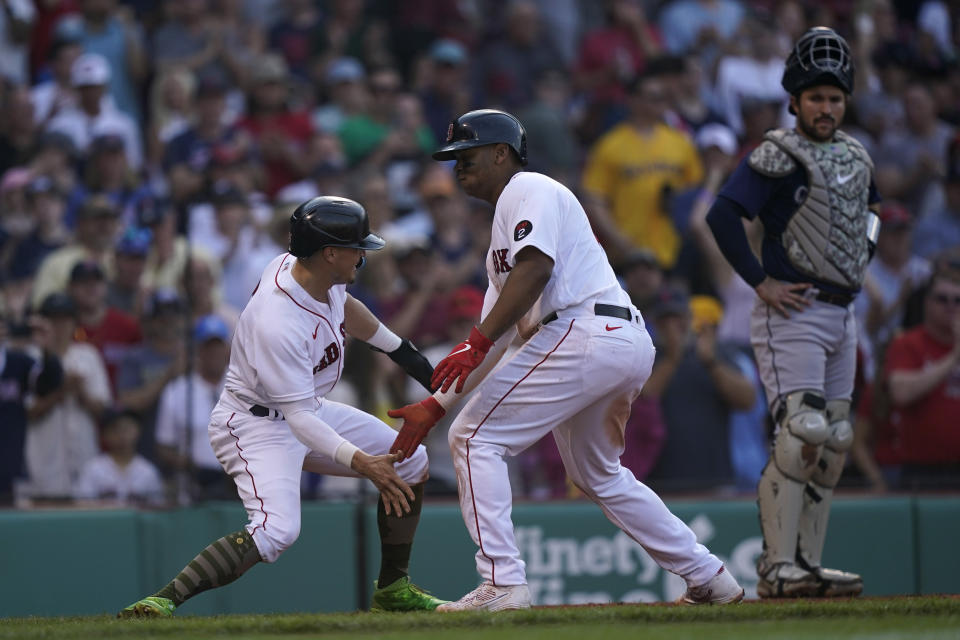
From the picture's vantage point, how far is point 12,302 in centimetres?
962

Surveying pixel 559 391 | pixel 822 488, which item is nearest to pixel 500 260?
pixel 559 391

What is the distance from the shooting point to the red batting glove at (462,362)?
17.6 ft

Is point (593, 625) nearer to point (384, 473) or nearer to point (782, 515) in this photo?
point (384, 473)

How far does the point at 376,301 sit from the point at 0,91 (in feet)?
12.9

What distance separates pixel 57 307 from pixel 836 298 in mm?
4926

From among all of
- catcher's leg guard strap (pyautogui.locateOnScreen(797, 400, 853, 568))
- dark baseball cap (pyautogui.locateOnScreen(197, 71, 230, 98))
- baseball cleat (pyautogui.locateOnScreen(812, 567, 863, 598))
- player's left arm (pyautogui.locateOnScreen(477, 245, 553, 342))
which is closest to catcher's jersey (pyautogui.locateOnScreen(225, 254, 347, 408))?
player's left arm (pyautogui.locateOnScreen(477, 245, 553, 342))

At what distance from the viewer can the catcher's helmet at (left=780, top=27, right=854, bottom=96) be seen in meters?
6.43

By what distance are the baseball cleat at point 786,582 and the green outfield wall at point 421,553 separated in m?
2.12

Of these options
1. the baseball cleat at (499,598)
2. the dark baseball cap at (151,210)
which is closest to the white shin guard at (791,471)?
the baseball cleat at (499,598)

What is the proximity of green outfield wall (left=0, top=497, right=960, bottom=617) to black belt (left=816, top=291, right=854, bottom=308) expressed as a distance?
7.82ft

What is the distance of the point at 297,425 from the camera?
18.1ft

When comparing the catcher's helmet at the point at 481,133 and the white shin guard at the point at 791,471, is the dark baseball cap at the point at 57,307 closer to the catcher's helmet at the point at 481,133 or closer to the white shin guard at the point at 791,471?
the catcher's helmet at the point at 481,133

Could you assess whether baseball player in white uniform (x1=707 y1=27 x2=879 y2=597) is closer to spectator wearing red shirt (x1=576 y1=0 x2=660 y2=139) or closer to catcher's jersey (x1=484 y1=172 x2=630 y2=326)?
catcher's jersey (x1=484 y1=172 x2=630 y2=326)

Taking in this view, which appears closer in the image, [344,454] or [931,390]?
[344,454]
